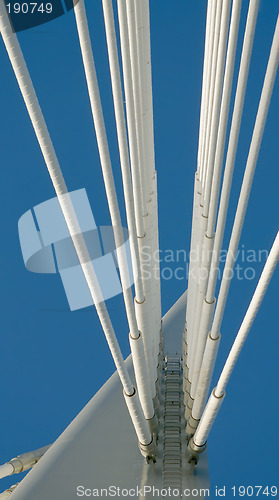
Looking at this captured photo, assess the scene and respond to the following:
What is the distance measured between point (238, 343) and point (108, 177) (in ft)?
6.19

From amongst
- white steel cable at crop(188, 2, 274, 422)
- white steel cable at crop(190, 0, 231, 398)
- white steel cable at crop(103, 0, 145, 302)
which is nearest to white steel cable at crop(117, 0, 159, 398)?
white steel cable at crop(103, 0, 145, 302)

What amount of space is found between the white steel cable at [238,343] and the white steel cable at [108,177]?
0.67m

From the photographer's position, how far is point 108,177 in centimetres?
493

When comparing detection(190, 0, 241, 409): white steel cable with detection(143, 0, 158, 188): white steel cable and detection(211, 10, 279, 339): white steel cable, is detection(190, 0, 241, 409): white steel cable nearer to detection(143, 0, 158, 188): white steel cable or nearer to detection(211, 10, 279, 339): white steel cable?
detection(211, 10, 279, 339): white steel cable

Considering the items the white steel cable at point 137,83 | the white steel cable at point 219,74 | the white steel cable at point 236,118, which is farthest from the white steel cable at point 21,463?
the white steel cable at point 219,74

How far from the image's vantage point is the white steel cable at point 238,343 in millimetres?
5025

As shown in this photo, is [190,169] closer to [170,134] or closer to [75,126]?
[170,134]

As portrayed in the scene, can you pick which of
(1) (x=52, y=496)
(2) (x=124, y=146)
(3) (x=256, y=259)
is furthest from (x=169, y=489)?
(3) (x=256, y=259)

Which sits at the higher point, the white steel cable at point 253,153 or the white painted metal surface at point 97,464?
the white steel cable at point 253,153

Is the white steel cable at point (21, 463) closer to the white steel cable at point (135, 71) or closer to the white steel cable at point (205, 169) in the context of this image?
the white steel cable at point (205, 169)

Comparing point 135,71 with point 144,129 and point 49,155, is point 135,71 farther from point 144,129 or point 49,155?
point 49,155

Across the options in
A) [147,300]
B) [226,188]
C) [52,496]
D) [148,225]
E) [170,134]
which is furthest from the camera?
[170,134]

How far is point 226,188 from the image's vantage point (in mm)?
5836

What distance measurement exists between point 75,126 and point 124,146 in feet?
50.3
